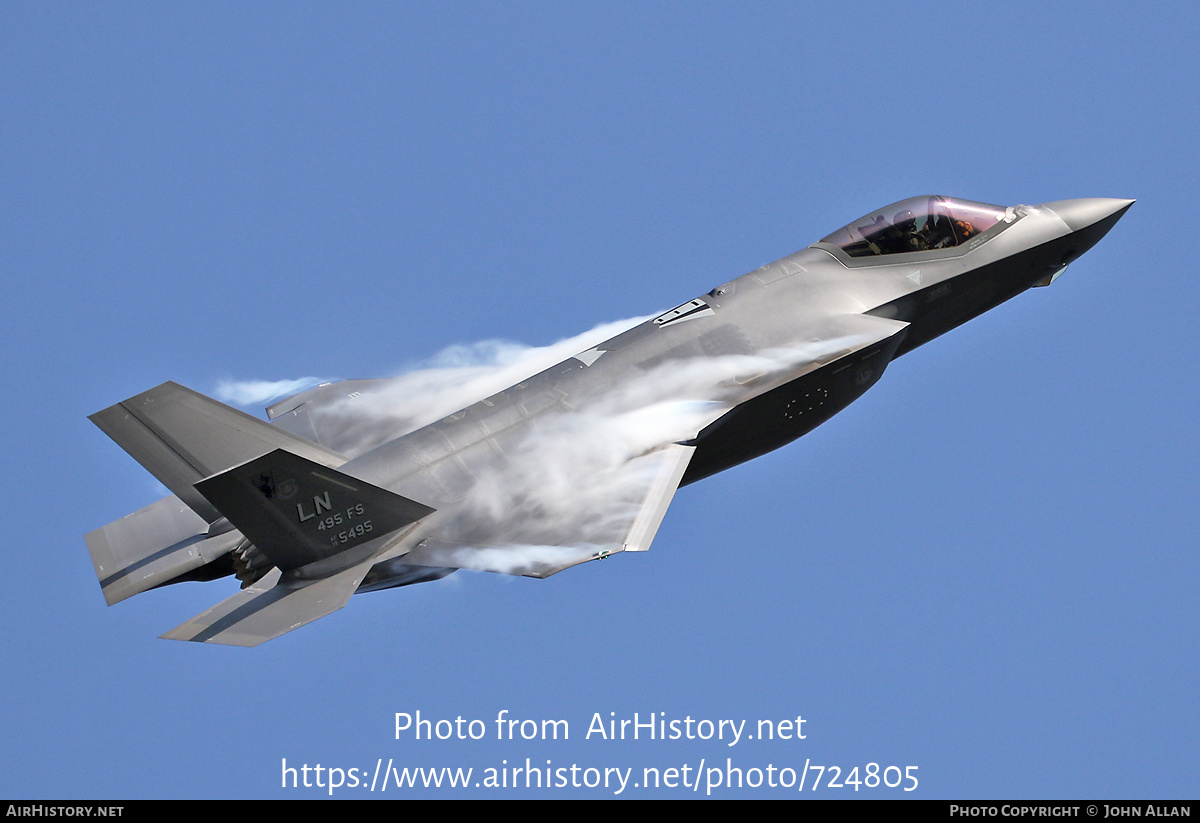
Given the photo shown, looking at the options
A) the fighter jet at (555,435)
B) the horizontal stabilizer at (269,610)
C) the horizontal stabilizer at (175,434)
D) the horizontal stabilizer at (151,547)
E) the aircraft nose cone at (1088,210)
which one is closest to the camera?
the horizontal stabilizer at (269,610)

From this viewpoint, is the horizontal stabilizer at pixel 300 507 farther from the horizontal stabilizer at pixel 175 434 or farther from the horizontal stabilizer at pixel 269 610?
the horizontal stabilizer at pixel 175 434

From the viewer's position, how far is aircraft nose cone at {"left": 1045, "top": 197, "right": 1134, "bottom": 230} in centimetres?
2111

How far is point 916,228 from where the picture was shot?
20719 mm

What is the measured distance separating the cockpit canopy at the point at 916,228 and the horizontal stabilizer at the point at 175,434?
7.97 m

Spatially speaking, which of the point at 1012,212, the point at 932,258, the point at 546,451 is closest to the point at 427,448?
the point at 546,451

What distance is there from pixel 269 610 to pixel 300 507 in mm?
1190

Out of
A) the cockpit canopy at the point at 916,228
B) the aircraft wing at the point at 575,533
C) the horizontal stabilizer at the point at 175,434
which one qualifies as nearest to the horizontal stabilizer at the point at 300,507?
the aircraft wing at the point at 575,533

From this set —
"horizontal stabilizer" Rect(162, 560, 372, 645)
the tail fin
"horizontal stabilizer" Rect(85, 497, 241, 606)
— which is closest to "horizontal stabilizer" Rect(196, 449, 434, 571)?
the tail fin

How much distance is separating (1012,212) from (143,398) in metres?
11.2

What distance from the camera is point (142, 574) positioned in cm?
1969

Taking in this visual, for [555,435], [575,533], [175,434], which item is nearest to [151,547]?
[175,434]

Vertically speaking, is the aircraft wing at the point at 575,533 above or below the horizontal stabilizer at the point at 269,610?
above

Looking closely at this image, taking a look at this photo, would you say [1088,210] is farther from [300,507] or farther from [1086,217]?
[300,507]

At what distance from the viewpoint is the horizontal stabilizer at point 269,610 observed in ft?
56.7
